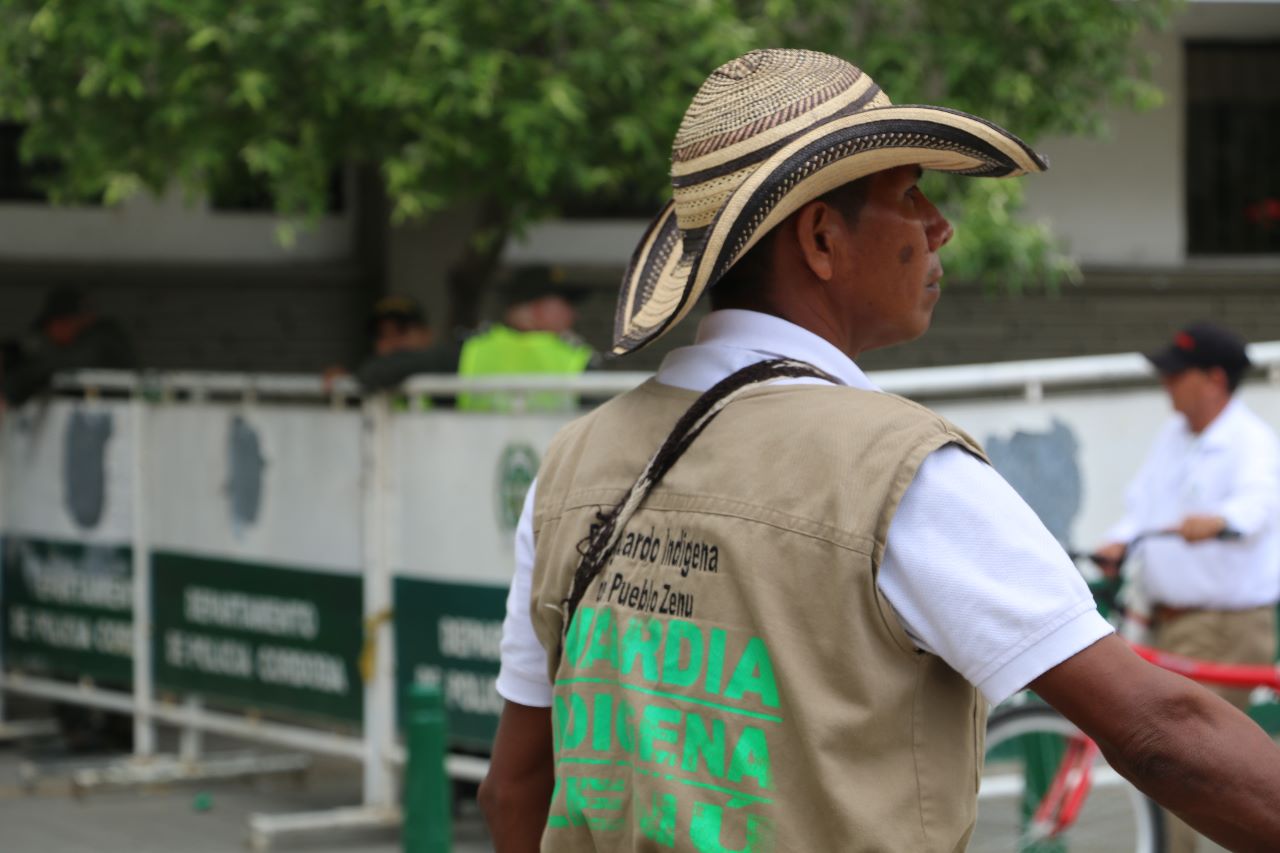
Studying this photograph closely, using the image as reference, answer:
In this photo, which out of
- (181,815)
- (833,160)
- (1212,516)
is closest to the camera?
(833,160)

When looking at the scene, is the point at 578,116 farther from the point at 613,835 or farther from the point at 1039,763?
the point at 613,835

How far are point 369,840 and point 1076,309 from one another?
8.10 metres

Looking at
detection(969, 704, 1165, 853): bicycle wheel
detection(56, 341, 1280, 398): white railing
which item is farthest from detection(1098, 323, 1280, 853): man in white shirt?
detection(969, 704, 1165, 853): bicycle wheel

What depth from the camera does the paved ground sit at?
7.14 meters

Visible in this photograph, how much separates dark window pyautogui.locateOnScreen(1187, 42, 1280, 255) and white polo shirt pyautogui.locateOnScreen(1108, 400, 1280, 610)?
883cm

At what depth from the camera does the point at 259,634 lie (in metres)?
7.61

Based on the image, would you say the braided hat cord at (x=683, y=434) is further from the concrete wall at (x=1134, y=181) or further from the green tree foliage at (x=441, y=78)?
the concrete wall at (x=1134, y=181)

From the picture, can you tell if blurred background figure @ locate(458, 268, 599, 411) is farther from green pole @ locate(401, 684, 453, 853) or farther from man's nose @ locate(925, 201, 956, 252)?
man's nose @ locate(925, 201, 956, 252)

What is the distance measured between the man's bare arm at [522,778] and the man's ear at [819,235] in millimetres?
655

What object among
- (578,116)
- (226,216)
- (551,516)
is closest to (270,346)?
(226,216)

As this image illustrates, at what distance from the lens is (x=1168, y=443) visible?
6230mm

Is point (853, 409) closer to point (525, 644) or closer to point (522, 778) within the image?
point (525, 644)

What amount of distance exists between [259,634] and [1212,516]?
3845 mm

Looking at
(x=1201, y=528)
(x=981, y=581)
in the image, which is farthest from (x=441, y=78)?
(x=981, y=581)
